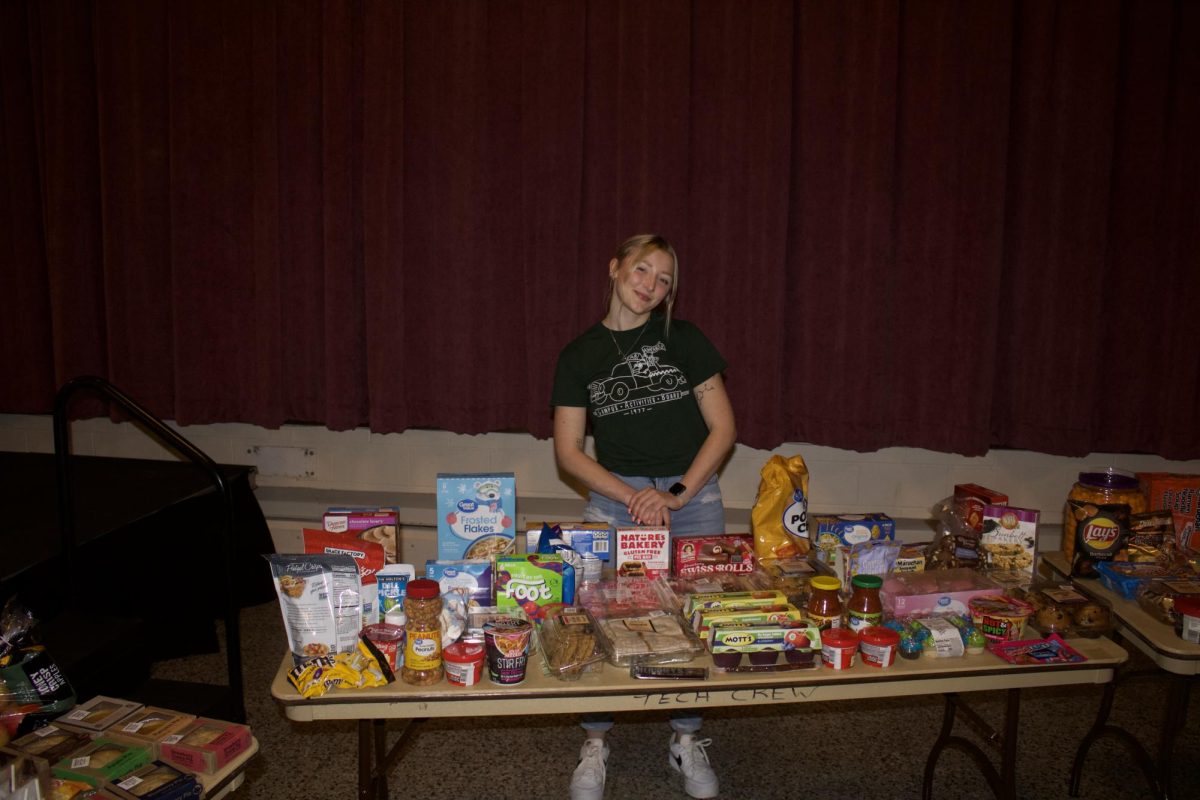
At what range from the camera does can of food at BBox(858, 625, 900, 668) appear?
1.59 metres

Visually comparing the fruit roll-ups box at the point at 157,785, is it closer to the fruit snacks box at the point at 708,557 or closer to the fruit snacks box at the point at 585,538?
the fruit snacks box at the point at 585,538

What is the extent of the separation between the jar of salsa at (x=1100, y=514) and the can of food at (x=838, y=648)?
2.87ft

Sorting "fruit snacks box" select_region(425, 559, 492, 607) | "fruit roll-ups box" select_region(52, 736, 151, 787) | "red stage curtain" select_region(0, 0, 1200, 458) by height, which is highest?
"red stage curtain" select_region(0, 0, 1200, 458)

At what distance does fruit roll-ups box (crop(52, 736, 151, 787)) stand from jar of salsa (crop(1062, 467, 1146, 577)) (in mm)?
2177

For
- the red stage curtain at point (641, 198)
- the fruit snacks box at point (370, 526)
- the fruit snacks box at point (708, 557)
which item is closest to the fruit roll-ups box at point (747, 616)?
the fruit snacks box at point (708, 557)

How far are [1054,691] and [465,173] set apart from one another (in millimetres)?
3030

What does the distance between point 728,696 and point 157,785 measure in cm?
101

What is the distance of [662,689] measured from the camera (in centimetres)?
152

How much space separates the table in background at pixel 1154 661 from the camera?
171cm

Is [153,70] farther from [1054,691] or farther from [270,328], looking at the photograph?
[1054,691]

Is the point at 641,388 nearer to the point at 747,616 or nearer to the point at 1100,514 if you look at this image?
the point at 747,616

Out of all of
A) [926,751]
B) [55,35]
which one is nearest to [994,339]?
[926,751]

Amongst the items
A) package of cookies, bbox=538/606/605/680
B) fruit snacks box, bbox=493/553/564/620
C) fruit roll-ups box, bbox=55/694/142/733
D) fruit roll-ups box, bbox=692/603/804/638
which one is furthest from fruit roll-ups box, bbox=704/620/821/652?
fruit roll-ups box, bbox=55/694/142/733

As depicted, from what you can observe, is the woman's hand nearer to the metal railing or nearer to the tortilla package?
the tortilla package
